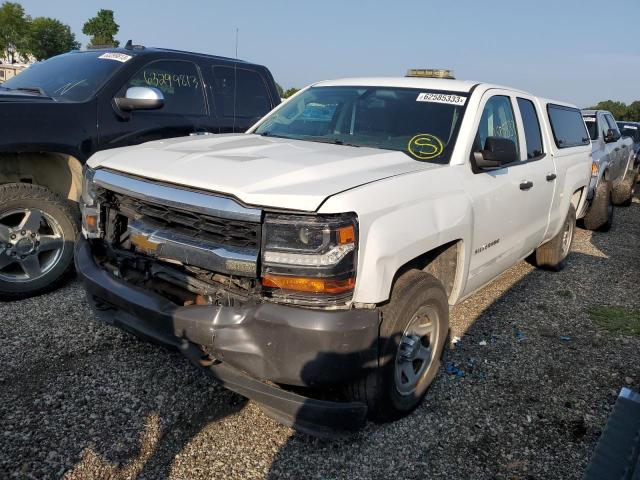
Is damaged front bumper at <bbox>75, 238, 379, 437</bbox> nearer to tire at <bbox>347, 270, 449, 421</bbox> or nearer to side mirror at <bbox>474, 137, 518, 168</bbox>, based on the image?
tire at <bbox>347, 270, 449, 421</bbox>

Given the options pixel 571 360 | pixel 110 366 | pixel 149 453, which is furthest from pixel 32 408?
pixel 571 360

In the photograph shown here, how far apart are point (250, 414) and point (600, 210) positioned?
6.99 m

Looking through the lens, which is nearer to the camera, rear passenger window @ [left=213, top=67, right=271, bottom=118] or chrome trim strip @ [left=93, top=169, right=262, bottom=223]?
chrome trim strip @ [left=93, top=169, right=262, bottom=223]

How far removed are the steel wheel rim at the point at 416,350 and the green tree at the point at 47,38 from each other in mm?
59293

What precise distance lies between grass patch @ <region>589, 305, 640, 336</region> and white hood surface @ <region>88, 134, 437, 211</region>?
2584mm

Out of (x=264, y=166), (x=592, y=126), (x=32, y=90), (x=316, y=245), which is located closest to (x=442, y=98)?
(x=264, y=166)

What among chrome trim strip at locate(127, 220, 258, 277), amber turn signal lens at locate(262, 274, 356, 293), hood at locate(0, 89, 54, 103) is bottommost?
amber turn signal lens at locate(262, 274, 356, 293)

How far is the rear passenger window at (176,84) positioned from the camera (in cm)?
487

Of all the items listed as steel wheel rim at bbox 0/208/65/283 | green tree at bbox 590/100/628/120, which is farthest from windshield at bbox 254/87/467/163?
green tree at bbox 590/100/628/120

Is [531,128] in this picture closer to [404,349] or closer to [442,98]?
[442,98]

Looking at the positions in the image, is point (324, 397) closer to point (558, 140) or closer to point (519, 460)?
point (519, 460)

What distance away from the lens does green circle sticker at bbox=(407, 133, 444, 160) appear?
10.7 ft

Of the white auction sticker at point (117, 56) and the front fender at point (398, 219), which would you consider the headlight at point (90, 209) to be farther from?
the white auction sticker at point (117, 56)

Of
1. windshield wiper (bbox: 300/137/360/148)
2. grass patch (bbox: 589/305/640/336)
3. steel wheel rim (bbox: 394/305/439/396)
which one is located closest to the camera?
steel wheel rim (bbox: 394/305/439/396)
